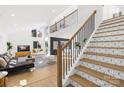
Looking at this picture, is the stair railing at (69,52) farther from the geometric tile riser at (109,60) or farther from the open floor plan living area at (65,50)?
the geometric tile riser at (109,60)

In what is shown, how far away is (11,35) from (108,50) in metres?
2.46

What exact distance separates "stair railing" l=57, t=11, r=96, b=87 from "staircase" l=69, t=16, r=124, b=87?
19 centimetres

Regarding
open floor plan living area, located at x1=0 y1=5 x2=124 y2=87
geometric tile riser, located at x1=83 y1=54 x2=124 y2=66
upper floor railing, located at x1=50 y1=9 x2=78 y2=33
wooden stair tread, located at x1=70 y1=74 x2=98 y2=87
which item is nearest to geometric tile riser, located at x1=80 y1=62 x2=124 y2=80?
open floor plan living area, located at x1=0 y1=5 x2=124 y2=87

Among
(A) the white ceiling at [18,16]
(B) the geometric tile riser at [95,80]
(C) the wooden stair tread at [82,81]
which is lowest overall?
(C) the wooden stair tread at [82,81]

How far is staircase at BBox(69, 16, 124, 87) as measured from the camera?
2142 millimetres

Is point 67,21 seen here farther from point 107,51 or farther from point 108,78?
point 108,78

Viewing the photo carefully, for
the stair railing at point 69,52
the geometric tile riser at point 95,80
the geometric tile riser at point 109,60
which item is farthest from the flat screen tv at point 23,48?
the geometric tile riser at point 109,60

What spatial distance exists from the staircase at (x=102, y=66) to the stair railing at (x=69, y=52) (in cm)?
19

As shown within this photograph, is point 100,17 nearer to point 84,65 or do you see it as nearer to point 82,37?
point 82,37

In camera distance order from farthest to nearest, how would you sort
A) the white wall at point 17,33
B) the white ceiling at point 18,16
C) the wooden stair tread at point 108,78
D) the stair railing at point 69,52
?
the white ceiling at point 18,16, the white wall at point 17,33, the stair railing at point 69,52, the wooden stair tread at point 108,78

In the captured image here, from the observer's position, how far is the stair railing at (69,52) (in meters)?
2.56

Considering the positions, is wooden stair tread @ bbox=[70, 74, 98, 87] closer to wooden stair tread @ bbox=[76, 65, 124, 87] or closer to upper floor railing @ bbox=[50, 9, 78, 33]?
wooden stair tread @ bbox=[76, 65, 124, 87]

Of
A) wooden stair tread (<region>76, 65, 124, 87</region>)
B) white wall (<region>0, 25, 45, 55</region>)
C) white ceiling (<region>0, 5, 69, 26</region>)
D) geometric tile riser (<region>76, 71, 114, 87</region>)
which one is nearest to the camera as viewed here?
wooden stair tread (<region>76, 65, 124, 87</region>)
